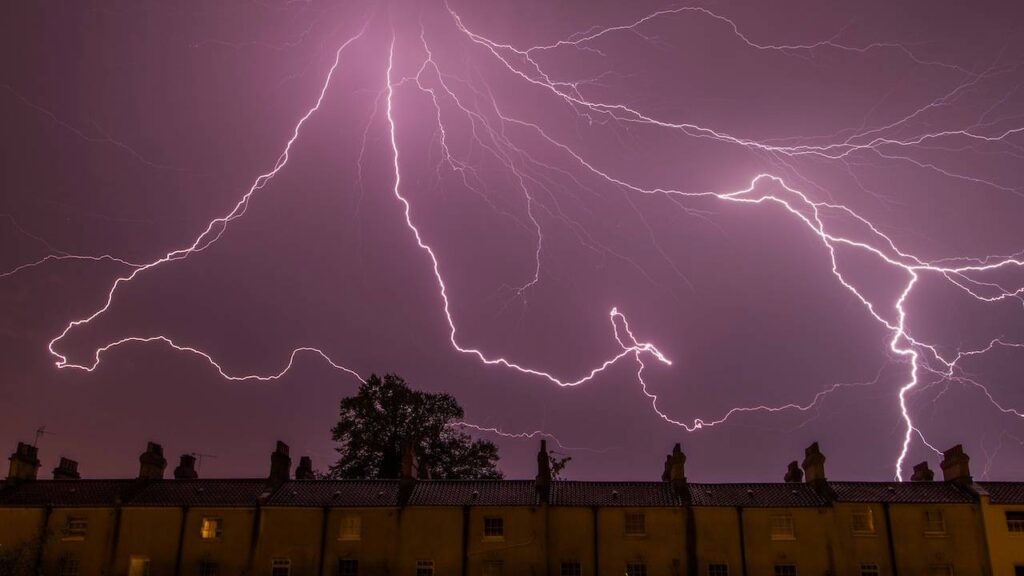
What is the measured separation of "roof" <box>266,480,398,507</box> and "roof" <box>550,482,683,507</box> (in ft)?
21.9

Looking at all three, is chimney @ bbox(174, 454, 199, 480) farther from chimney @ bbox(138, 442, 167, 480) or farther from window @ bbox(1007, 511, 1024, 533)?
window @ bbox(1007, 511, 1024, 533)

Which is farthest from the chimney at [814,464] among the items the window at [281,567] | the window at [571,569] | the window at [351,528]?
the window at [281,567]

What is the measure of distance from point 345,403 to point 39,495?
2078 centimetres

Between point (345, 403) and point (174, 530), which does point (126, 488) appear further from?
point (345, 403)

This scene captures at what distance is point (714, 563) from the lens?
35.6m

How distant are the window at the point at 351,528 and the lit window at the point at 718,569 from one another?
13409mm

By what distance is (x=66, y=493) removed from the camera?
127ft

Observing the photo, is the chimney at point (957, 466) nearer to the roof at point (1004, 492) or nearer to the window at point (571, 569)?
the roof at point (1004, 492)

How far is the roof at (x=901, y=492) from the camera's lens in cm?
3634

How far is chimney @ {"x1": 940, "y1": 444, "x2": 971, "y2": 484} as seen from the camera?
3744cm

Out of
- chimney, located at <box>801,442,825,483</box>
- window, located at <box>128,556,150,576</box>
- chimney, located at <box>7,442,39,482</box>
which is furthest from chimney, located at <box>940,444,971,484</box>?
chimney, located at <box>7,442,39,482</box>

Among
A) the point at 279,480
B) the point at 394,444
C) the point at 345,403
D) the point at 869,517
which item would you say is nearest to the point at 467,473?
the point at 394,444

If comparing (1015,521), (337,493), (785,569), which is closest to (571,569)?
(785,569)

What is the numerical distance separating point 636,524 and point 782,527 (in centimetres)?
557
